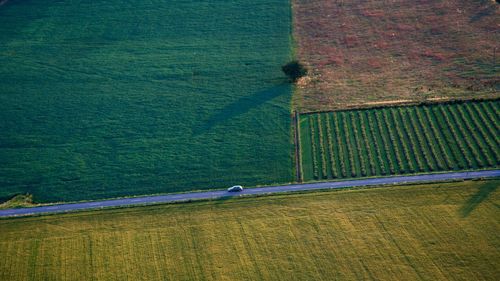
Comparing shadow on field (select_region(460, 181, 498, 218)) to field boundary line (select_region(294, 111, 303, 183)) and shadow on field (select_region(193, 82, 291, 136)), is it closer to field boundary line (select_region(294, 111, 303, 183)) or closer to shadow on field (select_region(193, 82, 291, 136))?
field boundary line (select_region(294, 111, 303, 183))

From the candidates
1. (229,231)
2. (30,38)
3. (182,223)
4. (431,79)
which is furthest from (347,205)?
(30,38)

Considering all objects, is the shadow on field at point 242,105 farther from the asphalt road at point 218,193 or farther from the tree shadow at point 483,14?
the tree shadow at point 483,14

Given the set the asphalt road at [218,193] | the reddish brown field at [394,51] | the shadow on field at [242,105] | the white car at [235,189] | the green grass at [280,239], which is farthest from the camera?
the reddish brown field at [394,51]

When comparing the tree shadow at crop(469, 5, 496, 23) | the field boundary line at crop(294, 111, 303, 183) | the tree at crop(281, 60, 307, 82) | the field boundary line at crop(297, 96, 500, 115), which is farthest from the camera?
the tree shadow at crop(469, 5, 496, 23)

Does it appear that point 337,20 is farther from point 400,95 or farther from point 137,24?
point 137,24

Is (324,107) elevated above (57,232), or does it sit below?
above

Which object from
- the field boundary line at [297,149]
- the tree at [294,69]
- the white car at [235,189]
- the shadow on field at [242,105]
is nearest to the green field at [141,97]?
the shadow on field at [242,105]

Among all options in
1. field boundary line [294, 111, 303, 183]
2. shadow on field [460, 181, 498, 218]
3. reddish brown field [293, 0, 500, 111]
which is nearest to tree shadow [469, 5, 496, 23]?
reddish brown field [293, 0, 500, 111]
